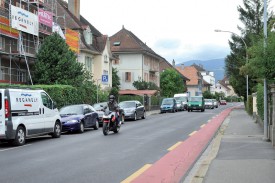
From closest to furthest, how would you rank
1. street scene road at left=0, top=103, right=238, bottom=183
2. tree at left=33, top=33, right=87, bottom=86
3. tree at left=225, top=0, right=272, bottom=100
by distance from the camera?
street scene road at left=0, top=103, right=238, bottom=183, tree at left=33, top=33, right=87, bottom=86, tree at left=225, top=0, right=272, bottom=100

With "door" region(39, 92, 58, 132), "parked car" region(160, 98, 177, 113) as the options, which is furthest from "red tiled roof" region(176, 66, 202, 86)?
"door" region(39, 92, 58, 132)

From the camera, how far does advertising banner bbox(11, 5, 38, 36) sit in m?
32.4

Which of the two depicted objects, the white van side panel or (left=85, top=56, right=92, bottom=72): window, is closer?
the white van side panel

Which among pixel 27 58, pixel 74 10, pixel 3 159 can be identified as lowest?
pixel 3 159

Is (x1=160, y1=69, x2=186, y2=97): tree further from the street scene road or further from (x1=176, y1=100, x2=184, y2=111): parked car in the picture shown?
the street scene road

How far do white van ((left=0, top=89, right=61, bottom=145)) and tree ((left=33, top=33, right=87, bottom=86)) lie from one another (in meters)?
17.0

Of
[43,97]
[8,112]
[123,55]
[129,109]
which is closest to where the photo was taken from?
[8,112]

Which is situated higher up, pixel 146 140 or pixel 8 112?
pixel 8 112

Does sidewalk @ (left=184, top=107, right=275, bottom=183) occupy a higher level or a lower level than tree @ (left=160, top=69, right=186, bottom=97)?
lower

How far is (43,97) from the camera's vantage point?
59.8 ft

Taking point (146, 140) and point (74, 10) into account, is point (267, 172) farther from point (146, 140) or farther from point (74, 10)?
point (74, 10)

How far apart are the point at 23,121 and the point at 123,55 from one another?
57987 mm

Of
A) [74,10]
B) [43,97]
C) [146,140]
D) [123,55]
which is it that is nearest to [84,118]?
[43,97]

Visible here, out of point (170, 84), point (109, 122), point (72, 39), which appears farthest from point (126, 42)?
point (109, 122)
